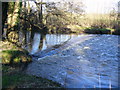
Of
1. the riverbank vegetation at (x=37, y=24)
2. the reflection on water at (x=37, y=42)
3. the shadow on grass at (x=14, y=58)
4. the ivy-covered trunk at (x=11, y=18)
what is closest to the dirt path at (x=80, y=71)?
the shadow on grass at (x=14, y=58)

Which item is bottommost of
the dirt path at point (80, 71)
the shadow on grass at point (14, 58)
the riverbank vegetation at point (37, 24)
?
the dirt path at point (80, 71)

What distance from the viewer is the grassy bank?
551 centimetres

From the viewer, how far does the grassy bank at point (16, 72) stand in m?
5.51

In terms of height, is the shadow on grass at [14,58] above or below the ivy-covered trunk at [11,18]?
below

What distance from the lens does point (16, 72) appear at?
6941 millimetres

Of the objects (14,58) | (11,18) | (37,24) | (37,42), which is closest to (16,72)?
(14,58)

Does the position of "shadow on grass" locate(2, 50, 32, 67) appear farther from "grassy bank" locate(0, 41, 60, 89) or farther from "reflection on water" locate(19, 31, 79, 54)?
"reflection on water" locate(19, 31, 79, 54)

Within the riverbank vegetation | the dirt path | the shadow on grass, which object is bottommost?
the dirt path

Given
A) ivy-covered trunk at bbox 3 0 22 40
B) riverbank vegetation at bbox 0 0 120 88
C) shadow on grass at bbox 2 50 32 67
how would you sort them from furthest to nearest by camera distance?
ivy-covered trunk at bbox 3 0 22 40 → riverbank vegetation at bbox 0 0 120 88 → shadow on grass at bbox 2 50 32 67

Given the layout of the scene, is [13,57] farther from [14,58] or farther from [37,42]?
[37,42]

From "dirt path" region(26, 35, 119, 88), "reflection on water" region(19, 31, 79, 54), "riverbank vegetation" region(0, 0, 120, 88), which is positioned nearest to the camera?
"dirt path" region(26, 35, 119, 88)

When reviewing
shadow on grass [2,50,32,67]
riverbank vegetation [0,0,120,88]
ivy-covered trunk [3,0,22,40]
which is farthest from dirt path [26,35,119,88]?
ivy-covered trunk [3,0,22,40]

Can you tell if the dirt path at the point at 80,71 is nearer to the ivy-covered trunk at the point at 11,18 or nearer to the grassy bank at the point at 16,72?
the grassy bank at the point at 16,72

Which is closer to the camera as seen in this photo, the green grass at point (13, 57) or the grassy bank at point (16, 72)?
the grassy bank at point (16, 72)
